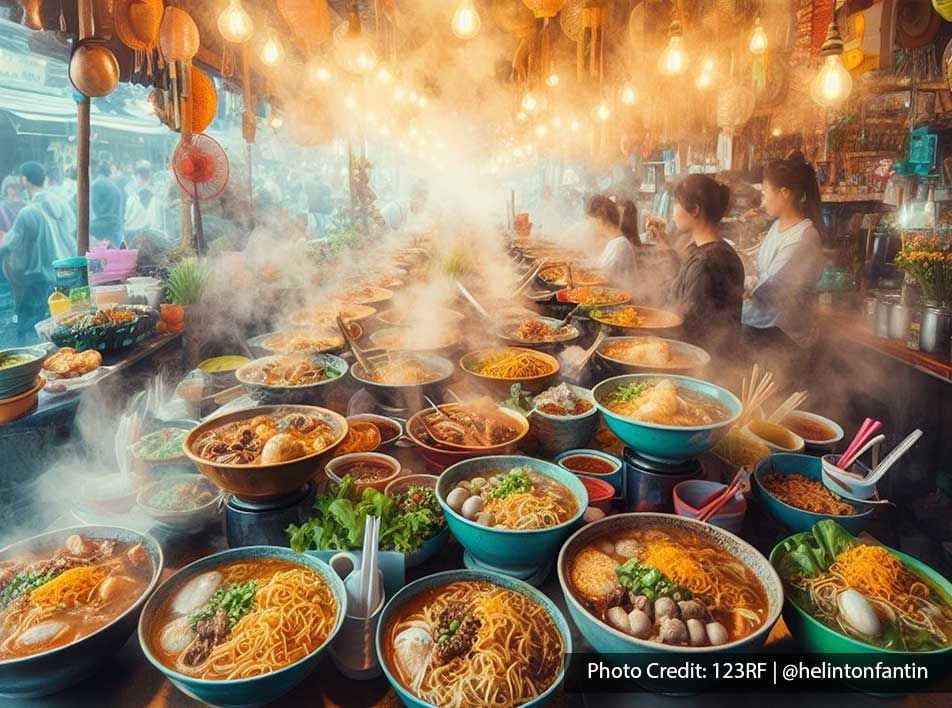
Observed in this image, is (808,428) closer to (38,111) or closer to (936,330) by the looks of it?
(936,330)

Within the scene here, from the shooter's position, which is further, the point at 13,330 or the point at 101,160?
the point at 101,160

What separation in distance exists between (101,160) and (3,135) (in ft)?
8.63

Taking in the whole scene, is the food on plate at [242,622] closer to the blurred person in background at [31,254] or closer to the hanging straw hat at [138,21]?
the hanging straw hat at [138,21]

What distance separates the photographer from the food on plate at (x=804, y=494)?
2320 millimetres

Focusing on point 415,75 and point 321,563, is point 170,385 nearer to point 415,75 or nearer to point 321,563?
point 321,563

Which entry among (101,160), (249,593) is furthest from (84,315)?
(101,160)

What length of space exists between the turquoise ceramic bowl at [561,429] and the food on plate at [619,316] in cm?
167

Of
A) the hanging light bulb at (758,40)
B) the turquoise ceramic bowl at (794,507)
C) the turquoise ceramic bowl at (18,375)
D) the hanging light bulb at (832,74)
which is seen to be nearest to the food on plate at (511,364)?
the turquoise ceramic bowl at (794,507)

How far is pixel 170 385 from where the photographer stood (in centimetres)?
539

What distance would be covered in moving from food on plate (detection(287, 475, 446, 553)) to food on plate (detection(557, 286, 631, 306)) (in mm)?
3854

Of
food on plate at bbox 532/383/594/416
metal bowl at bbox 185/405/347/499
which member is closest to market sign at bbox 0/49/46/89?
metal bowl at bbox 185/405/347/499

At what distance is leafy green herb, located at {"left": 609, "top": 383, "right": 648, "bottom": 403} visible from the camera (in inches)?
110

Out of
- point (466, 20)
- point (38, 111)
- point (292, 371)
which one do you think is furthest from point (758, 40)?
point (38, 111)

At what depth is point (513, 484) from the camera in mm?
2287
